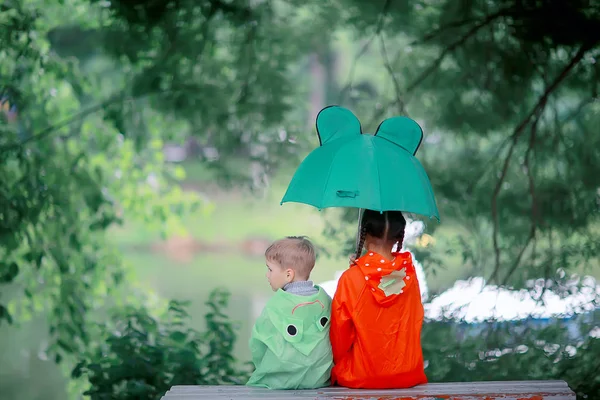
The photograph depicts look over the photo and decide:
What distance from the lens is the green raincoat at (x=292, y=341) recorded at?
9.20 ft

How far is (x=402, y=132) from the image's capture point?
9.80ft

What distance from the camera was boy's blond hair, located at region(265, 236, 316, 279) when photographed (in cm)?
279

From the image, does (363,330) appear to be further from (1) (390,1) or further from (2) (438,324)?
(1) (390,1)

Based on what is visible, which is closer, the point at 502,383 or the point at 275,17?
the point at 502,383

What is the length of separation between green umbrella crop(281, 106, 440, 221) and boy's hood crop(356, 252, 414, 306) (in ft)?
0.59

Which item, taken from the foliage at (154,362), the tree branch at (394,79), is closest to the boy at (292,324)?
the foliage at (154,362)

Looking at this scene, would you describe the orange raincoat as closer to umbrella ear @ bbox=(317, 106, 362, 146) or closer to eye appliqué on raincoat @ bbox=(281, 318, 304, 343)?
eye appliqué on raincoat @ bbox=(281, 318, 304, 343)

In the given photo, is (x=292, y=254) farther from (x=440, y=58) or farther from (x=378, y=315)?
(x=440, y=58)

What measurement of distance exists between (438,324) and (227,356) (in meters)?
1.26

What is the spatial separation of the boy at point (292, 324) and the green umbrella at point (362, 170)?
0.20m

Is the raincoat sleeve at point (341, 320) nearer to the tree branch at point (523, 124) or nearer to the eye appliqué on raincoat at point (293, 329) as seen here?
the eye appliqué on raincoat at point (293, 329)

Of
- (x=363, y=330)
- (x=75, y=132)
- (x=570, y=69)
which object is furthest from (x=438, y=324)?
(x=75, y=132)

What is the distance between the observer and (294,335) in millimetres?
2803

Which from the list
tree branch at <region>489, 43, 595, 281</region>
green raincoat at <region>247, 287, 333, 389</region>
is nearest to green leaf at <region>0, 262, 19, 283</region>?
green raincoat at <region>247, 287, 333, 389</region>
